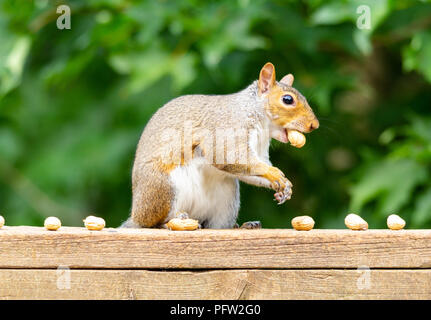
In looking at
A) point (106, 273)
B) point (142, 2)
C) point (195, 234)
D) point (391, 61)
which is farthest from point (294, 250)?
point (391, 61)

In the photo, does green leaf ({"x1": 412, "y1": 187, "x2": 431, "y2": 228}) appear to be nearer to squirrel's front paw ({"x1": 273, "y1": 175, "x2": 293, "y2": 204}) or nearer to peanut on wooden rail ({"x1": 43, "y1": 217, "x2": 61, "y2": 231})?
squirrel's front paw ({"x1": 273, "y1": 175, "x2": 293, "y2": 204})

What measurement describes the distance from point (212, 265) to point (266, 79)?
898 mm

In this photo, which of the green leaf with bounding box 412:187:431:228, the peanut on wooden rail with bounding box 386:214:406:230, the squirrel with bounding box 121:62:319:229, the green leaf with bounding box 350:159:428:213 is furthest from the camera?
the green leaf with bounding box 350:159:428:213

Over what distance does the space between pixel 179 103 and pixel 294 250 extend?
932 millimetres

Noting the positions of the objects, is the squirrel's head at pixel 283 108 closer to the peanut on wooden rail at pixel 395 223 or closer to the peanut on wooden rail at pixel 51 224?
the peanut on wooden rail at pixel 395 223

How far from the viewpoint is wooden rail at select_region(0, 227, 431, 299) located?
2.17 m

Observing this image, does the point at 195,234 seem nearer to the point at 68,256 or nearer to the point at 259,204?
the point at 68,256

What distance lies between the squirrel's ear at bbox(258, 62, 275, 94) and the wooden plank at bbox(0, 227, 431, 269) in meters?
0.74

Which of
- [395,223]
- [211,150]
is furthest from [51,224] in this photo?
[395,223]

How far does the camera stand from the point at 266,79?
2.80 m

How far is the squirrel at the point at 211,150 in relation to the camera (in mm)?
2684

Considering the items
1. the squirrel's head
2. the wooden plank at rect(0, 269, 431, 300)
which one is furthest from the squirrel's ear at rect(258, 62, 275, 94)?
the wooden plank at rect(0, 269, 431, 300)

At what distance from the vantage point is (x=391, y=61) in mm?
5160

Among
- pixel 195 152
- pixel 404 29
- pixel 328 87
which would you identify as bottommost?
pixel 195 152
